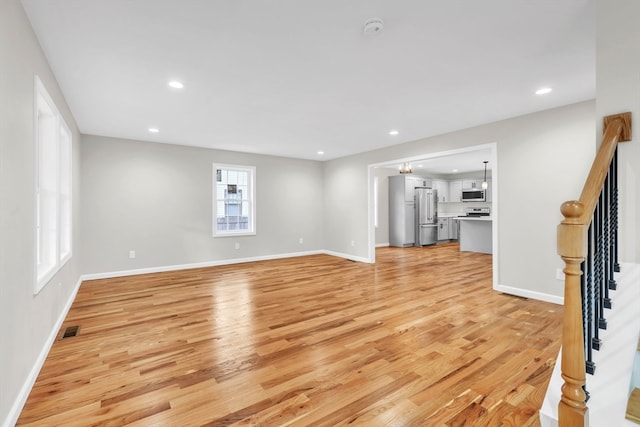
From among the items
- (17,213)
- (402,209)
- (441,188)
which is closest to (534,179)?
(17,213)

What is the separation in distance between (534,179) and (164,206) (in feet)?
19.8

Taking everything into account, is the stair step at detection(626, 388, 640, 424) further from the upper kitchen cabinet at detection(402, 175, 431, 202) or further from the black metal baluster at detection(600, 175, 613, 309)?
the upper kitchen cabinet at detection(402, 175, 431, 202)

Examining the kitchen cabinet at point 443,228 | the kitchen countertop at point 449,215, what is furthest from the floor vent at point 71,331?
the kitchen countertop at point 449,215

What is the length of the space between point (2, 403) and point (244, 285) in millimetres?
3144

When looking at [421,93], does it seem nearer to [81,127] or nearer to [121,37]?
[121,37]

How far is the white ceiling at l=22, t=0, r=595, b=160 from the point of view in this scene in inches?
76.0

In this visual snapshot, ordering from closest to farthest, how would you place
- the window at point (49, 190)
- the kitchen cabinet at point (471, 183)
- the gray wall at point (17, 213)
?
the gray wall at point (17, 213)
the window at point (49, 190)
the kitchen cabinet at point (471, 183)

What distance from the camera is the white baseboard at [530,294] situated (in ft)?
12.0

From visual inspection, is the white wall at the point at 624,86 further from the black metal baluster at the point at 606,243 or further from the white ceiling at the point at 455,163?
the white ceiling at the point at 455,163

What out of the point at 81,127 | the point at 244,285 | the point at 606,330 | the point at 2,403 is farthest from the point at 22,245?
the point at 81,127

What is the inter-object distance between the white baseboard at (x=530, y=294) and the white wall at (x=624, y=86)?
2372 millimetres

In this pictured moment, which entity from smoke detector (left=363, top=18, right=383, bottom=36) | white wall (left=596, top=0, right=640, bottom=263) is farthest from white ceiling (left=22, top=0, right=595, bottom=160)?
white wall (left=596, top=0, right=640, bottom=263)

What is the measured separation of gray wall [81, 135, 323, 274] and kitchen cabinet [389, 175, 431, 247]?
3.46 meters

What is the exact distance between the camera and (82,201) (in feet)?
16.2
